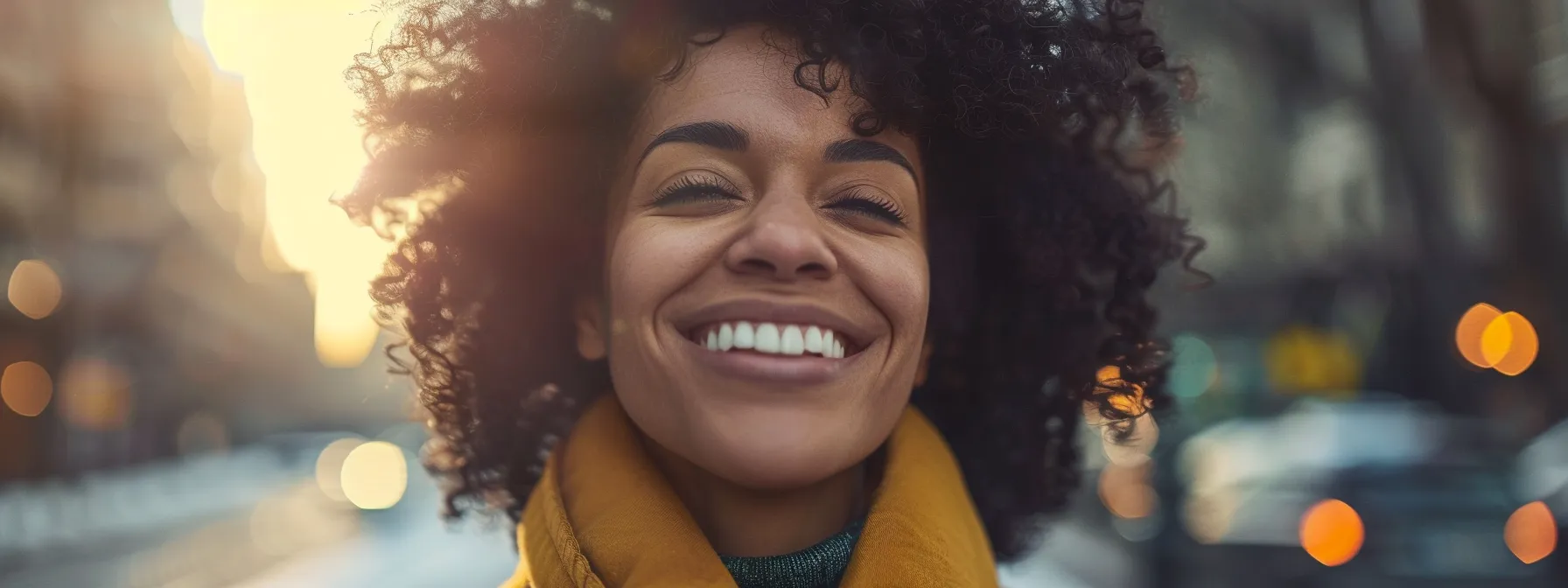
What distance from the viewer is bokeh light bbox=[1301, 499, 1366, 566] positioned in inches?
253

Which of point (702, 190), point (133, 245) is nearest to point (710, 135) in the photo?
point (702, 190)

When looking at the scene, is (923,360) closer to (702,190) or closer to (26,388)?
(702,190)

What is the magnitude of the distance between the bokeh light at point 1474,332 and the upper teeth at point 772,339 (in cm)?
1360

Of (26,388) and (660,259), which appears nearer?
(660,259)

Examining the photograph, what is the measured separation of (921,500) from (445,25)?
133 cm

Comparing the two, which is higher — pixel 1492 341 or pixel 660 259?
pixel 1492 341

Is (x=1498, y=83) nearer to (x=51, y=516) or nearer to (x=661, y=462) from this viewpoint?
(x=661, y=462)

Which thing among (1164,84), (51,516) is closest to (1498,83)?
(1164,84)

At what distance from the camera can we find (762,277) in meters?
1.78

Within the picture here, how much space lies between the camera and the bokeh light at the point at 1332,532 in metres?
6.42

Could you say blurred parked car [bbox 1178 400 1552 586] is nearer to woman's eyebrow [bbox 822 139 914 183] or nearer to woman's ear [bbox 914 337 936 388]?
woman's ear [bbox 914 337 936 388]

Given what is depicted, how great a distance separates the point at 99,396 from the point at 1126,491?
74.1ft

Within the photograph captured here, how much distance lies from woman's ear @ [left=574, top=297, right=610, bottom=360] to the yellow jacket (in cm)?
12

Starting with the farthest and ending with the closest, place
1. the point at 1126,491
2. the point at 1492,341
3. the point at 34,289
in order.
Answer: the point at 34,289 → the point at 1492,341 → the point at 1126,491
